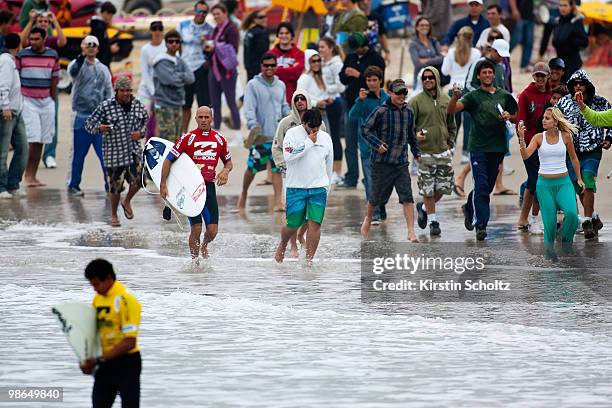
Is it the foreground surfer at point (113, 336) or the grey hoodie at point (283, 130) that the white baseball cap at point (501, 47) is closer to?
the grey hoodie at point (283, 130)

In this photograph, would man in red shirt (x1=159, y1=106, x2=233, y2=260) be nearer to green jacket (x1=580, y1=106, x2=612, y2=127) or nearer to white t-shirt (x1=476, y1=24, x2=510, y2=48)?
green jacket (x1=580, y1=106, x2=612, y2=127)

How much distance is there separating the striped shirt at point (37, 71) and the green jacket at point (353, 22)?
3970mm

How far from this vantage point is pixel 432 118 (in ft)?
55.6

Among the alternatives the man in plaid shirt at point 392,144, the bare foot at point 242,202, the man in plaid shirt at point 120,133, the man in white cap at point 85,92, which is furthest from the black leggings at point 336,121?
the man in plaid shirt at point 392,144

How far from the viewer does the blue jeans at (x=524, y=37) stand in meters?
29.0

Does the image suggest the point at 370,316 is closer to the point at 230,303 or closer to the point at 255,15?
the point at 230,303

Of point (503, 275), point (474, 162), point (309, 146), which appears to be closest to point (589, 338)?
point (503, 275)

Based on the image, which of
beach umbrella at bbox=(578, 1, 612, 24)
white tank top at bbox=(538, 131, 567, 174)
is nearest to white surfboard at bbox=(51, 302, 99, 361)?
white tank top at bbox=(538, 131, 567, 174)

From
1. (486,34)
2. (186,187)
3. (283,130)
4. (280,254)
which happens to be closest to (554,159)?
(283,130)

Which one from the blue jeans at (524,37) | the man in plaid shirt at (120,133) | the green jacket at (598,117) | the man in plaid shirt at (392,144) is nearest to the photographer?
the green jacket at (598,117)

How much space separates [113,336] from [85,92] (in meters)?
13.2

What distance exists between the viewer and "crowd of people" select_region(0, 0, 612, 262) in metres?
15.2

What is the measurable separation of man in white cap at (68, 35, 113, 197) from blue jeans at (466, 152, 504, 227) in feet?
20.7

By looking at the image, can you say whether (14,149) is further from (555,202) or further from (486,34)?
(555,202)
